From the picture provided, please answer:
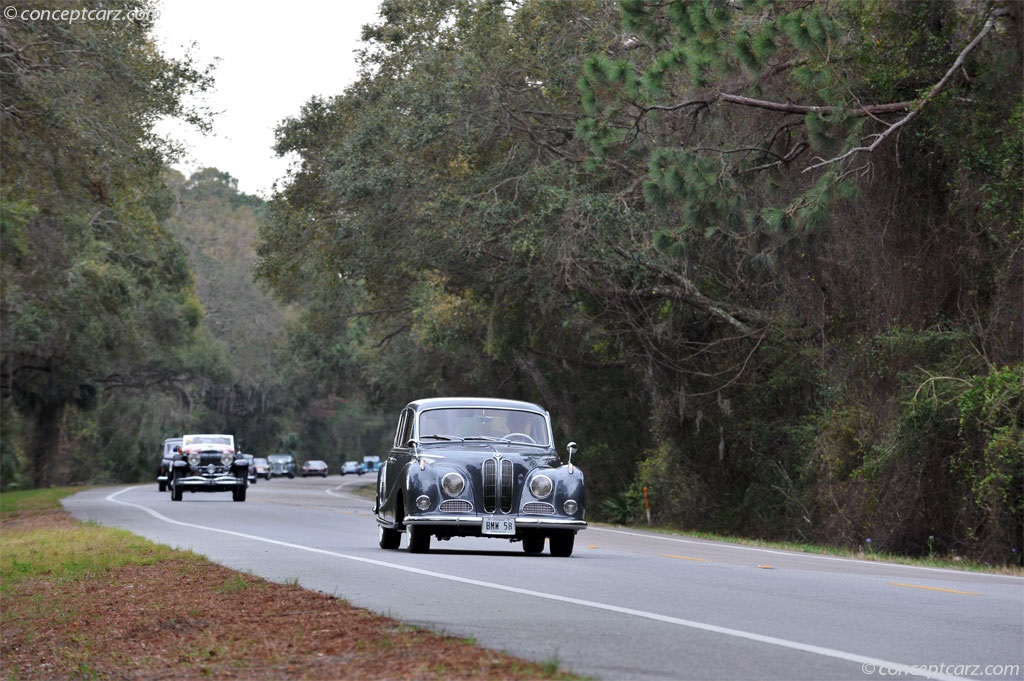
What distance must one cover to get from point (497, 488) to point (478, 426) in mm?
1401

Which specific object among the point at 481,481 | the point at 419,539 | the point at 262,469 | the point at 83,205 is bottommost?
the point at 419,539

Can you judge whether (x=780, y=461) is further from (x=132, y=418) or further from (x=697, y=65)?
(x=132, y=418)

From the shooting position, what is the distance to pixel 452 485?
1672cm

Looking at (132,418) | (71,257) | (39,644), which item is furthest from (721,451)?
(132,418)

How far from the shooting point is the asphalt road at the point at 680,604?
882cm

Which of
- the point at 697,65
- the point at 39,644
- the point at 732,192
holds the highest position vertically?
the point at 697,65

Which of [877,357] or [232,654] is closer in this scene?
[232,654]

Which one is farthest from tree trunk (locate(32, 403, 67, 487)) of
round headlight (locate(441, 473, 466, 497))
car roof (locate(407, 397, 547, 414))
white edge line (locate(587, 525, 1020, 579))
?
round headlight (locate(441, 473, 466, 497))

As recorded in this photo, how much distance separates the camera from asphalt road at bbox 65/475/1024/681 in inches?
347

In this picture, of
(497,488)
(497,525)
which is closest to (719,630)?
(497,525)

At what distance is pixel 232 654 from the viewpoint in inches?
382

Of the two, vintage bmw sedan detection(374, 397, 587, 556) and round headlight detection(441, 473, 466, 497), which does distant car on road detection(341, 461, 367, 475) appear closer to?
vintage bmw sedan detection(374, 397, 587, 556)

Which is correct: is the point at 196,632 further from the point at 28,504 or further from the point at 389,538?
the point at 28,504

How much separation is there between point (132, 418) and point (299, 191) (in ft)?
119
